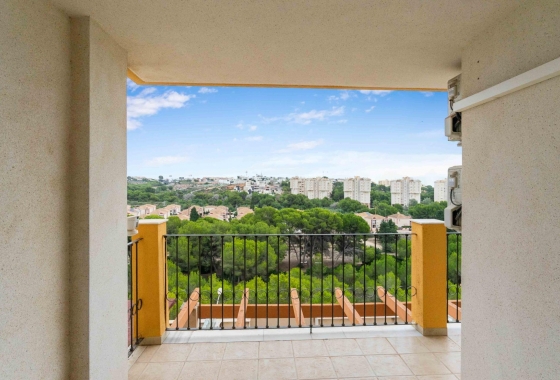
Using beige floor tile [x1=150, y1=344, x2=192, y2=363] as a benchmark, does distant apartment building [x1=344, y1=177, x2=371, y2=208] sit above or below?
above

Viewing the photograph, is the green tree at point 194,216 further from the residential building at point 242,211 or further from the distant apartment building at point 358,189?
the distant apartment building at point 358,189

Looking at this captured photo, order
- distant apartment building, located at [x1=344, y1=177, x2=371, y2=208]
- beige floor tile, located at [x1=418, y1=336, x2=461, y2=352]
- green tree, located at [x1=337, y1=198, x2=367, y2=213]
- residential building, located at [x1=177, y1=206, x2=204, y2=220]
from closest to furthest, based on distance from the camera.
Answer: beige floor tile, located at [x1=418, y1=336, x2=461, y2=352] < residential building, located at [x1=177, y1=206, x2=204, y2=220] < green tree, located at [x1=337, y1=198, x2=367, y2=213] < distant apartment building, located at [x1=344, y1=177, x2=371, y2=208]

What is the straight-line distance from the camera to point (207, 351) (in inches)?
107

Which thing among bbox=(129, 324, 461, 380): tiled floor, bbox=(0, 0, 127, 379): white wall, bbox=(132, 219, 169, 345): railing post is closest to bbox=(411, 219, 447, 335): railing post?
bbox=(129, 324, 461, 380): tiled floor

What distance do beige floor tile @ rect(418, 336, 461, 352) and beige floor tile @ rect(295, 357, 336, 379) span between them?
3.33 ft

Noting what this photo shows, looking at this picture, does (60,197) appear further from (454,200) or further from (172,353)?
(454,200)

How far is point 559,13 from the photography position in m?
1.31

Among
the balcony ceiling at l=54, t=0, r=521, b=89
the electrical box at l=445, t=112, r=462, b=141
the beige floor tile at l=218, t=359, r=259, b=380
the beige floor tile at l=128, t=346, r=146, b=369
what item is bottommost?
the beige floor tile at l=218, t=359, r=259, b=380

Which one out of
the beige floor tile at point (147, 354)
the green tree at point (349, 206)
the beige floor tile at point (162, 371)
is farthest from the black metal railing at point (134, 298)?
the green tree at point (349, 206)

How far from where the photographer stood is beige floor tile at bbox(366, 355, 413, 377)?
2402mm

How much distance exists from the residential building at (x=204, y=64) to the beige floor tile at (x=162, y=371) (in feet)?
0.92

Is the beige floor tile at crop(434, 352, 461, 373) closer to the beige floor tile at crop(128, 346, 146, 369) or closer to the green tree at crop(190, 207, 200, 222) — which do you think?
the beige floor tile at crop(128, 346, 146, 369)

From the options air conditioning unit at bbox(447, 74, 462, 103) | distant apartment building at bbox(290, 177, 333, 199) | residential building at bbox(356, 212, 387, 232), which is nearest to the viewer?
air conditioning unit at bbox(447, 74, 462, 103)

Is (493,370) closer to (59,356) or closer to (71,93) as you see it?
(59,356)
